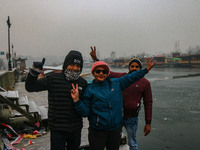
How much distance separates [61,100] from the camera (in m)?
2.19

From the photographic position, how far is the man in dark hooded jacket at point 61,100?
7.11 feet

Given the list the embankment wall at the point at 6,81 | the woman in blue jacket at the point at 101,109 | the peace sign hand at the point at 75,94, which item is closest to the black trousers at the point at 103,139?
the woman in blue jacket at the point at 101,109

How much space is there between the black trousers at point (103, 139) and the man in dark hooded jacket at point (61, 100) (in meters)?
0.23

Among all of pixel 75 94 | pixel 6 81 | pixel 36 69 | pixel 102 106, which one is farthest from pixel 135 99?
pixel 6 81

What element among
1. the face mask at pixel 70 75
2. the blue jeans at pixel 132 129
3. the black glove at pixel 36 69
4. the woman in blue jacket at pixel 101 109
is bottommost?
the blue jeans at pixel 132 129

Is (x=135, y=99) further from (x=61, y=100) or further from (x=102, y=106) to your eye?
(x=61, y=100)

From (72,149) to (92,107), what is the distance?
2.26ft

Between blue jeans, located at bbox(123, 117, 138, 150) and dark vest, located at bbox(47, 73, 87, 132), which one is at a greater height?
dark vest, located at bbox(47, 73, 87, 132)

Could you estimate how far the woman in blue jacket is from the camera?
2168mm

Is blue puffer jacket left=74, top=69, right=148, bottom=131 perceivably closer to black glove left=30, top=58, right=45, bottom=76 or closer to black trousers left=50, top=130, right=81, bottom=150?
black trousers left=50, top=130, right=81, bottom=150

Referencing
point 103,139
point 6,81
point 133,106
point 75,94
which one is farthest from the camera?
point 6,81

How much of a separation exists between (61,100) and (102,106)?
56 cm

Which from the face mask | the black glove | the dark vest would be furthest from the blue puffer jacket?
the black glove

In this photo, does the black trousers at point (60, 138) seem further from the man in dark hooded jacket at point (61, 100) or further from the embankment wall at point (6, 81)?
the embankment wall at point (6, 81)
